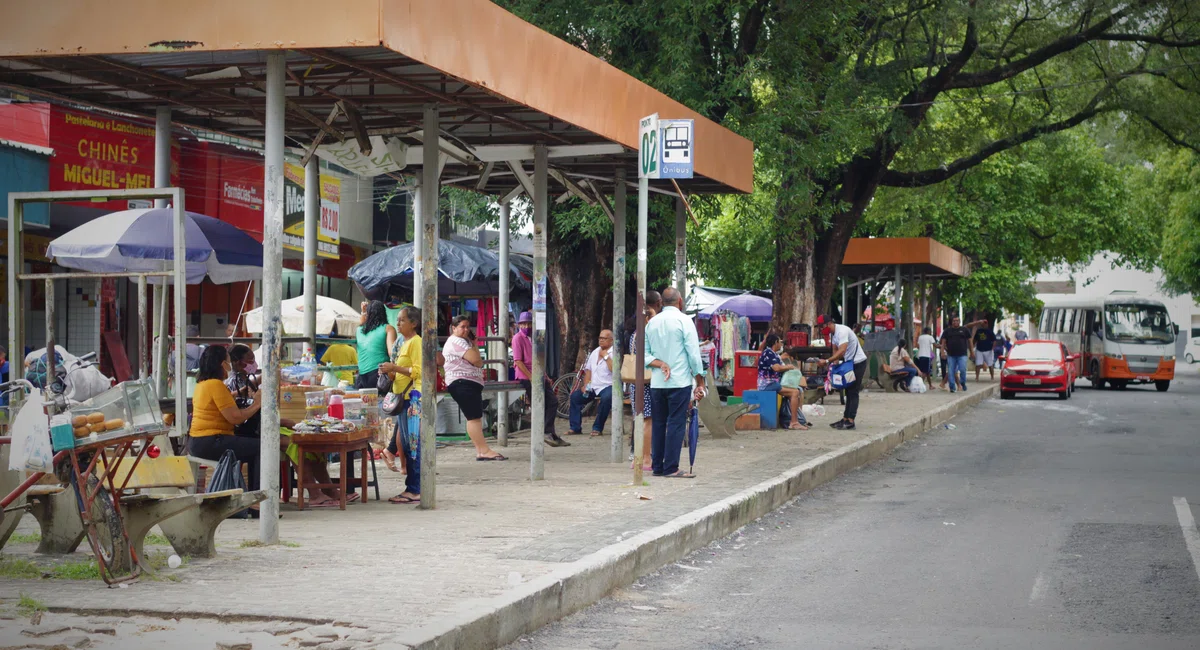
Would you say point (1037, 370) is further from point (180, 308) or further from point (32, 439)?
point (32, 439)

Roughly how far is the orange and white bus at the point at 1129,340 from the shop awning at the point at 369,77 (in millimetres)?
28462

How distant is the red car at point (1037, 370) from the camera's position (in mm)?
32312

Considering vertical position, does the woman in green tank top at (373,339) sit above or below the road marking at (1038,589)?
above

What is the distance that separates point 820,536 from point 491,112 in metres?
4.32

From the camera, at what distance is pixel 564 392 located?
20281 mm

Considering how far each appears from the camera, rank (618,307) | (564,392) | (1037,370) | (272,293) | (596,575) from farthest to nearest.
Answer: (1037,370)
(564,392)
(618,307)
(272,293)
(596,575)

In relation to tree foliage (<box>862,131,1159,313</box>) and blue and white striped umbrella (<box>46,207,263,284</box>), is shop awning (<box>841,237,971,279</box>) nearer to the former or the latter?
tree foliage (<box>862,131,1159,313</box>)

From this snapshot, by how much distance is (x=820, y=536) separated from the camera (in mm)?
10031

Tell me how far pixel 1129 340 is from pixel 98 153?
30778mm

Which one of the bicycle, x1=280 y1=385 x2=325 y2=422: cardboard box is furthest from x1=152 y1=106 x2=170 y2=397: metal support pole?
the bicycle

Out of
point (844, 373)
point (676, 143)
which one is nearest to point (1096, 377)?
point (844, 373)

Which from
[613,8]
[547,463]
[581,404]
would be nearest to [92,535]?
[547,463]

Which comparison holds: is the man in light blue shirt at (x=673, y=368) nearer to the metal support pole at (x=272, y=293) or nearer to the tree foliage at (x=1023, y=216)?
the metal support pole at (x=272, y=293)

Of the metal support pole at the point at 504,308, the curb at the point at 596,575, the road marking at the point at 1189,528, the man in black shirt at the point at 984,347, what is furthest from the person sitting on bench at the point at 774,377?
the man in black shirt at the point at 984,347
